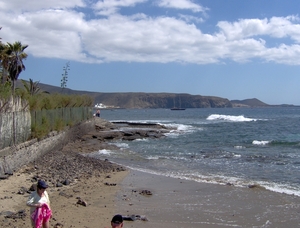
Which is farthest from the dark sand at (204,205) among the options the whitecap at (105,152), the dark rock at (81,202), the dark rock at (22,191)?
the whitecap at (105,152)

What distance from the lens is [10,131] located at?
1338cm

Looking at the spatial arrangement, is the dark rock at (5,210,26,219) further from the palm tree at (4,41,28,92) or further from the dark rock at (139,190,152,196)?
the palm tree at (4,41,28,92)

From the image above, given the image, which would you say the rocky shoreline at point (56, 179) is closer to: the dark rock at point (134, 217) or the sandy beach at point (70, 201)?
the sandy beach at point (70, 201)

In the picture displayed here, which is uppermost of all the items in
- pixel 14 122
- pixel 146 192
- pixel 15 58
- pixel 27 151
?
pixel 15 58

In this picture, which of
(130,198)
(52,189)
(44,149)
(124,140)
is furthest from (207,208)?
(124,140)

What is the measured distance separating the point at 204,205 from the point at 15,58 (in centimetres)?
2427

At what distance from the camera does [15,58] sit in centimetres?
3017

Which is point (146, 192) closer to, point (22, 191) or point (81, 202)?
point (81, 202)

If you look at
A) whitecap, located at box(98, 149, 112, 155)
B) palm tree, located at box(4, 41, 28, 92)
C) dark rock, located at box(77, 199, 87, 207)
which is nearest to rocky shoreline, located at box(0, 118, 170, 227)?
dark rock, located at box(77, 199, 87, 207)

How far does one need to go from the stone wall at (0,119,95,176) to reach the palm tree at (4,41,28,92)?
364 inches

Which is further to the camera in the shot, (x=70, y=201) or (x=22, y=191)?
(x=22, y=191)

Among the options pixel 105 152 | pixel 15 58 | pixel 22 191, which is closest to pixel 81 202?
pixel 22 191

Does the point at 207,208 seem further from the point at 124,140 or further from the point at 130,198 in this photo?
the point at 124,140

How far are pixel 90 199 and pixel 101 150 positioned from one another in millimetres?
12426
